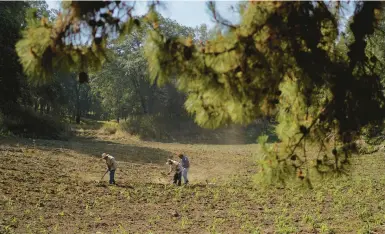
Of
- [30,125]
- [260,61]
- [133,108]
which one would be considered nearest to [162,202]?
[260,61]

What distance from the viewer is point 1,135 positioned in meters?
23.2

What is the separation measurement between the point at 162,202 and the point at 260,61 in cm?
837

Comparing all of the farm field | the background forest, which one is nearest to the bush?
the background forest

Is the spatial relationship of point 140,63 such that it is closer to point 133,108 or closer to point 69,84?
point 133,108

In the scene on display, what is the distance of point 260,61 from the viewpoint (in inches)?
167

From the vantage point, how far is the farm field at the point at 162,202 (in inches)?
355

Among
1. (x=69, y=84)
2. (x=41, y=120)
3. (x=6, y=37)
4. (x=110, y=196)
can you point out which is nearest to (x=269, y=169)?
(x=110, y=196)

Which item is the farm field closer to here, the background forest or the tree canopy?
the tree canopy

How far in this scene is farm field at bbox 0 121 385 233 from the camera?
29.6ft

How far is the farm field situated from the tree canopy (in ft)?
4.04

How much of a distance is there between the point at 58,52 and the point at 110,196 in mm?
8752

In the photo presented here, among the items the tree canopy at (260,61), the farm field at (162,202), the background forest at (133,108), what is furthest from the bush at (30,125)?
the tree canopy at (260,61)

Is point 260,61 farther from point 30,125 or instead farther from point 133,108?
point 133,108

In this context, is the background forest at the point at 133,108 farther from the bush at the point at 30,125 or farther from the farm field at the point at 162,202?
the farm field at the point at 162,202
